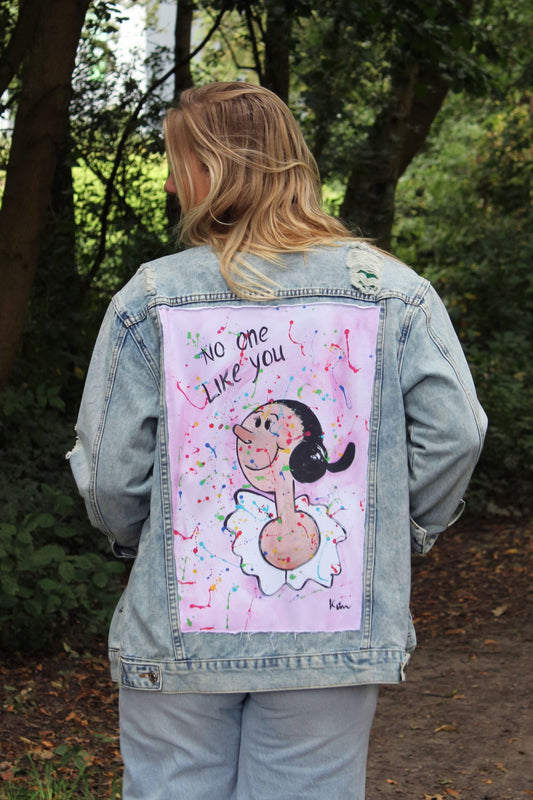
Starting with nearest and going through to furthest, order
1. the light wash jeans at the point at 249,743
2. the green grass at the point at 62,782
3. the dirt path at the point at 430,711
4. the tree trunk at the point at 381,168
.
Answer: the light wash jeans at the point at 249,743
the green grass at the point at 62,782
the dirt path at the point at 430,711
the tree trunk at the point at 381,168

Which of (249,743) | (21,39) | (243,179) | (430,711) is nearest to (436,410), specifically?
(243,179)

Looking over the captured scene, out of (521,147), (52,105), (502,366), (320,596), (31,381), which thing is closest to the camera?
(320,596)

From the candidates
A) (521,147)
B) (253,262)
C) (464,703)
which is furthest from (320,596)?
(521,147)

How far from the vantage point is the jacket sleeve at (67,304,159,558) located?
1.78 meters

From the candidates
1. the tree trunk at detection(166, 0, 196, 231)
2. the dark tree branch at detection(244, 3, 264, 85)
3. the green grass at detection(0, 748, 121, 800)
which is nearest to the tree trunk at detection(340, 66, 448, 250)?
Answer: the dark tree branch at detection(244, 3, 264, 85)

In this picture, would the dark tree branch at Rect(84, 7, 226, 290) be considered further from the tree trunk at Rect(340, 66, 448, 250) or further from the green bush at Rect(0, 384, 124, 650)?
the tree trunk at Rect(340, 66, 448, 250)

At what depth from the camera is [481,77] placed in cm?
648

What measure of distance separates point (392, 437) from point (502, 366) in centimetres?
648

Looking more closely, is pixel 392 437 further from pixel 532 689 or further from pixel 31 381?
pixel 31 381

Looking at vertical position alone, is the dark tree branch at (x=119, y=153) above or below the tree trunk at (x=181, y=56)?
below

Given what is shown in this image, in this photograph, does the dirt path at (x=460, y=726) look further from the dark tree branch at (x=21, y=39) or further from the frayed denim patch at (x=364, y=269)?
the dark tree branch at (x=21, y=39)

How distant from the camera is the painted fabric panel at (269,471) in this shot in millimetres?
1744
